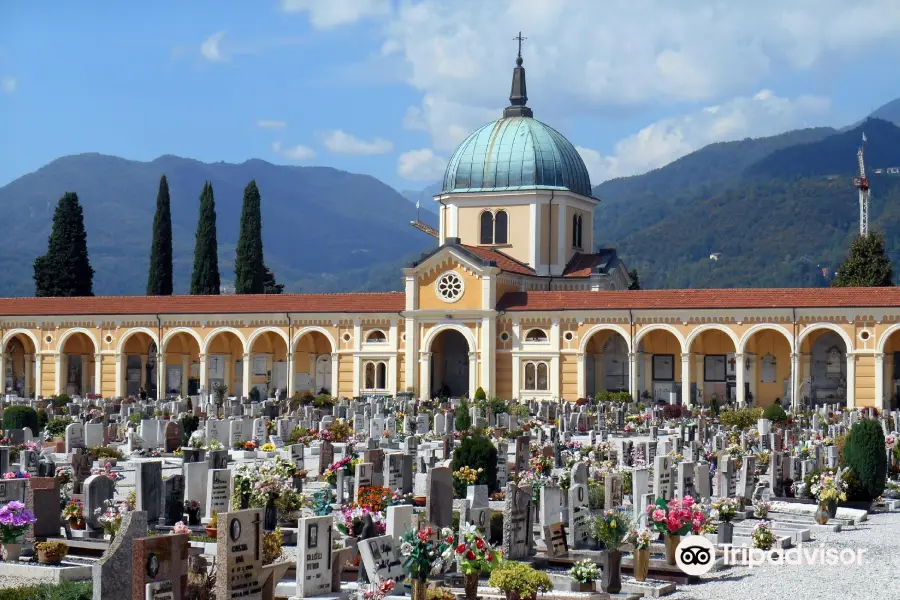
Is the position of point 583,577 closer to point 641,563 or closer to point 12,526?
point 641,563

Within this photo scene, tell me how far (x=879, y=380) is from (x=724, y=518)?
3062 cm

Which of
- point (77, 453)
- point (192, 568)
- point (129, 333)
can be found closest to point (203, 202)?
point (129, 333)

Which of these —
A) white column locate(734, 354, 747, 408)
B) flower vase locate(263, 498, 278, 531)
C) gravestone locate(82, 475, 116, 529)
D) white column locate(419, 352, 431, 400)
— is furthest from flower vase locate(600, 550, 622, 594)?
white column locate(419, 352, 431, 400)

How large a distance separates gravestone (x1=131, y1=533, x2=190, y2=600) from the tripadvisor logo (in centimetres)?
710

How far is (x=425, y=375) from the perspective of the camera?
55688 mm

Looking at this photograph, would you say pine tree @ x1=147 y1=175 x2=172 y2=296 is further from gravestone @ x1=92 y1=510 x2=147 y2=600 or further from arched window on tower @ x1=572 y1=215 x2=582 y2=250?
gravestone @ x1=92 y1=510 x2=147 y2=600

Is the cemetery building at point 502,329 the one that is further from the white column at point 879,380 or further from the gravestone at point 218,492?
the gravestone at point 218,492

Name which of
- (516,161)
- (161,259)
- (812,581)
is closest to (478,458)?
(812,581)

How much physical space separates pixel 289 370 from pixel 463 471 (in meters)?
34.3

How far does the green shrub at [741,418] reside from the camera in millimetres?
40972

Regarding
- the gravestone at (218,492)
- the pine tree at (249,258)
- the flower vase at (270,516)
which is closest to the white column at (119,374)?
the pine tree at (249,258)

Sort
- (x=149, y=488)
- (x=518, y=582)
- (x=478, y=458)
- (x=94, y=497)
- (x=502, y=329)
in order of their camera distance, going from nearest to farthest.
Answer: (x=518, y=582)
(x=94, y=497)
(x=149, y=488)
(x=478, y=458)
(x=502, y=329)

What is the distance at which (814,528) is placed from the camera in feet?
71.8

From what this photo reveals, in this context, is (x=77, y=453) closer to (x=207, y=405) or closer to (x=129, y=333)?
(x=207, y=405)
